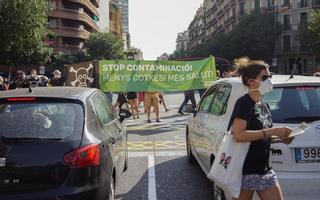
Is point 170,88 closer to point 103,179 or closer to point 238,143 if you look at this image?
point 103,179

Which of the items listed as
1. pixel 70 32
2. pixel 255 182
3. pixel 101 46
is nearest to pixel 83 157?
pixel 255 182

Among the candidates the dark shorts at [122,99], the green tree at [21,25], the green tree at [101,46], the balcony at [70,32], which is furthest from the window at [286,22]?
the dark shorts at [122,99]

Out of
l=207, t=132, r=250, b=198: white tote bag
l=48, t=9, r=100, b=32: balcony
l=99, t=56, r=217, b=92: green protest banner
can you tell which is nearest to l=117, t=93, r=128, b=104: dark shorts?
l=99, t=56, r=217, b=92: green protest banner

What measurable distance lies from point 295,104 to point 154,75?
1056 cm

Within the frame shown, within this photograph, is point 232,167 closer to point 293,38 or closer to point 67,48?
point 293,38

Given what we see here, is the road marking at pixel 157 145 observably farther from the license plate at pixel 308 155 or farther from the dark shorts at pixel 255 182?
the dark shorts at pixel 255 182

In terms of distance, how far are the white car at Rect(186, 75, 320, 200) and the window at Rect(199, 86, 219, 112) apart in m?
0.14

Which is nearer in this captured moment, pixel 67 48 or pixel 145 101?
pixel 145 101

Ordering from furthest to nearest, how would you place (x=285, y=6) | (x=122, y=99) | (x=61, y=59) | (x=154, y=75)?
(x=285, y=6) → (x=61, y=59) → (x=122, y=99) → (x=154, y=75)

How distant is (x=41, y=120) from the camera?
15.1ft

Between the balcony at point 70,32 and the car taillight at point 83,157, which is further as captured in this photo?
the balcony at point 70,32

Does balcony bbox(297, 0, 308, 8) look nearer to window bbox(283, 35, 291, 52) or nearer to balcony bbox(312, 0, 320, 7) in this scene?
balcony bbox(312, 0, 320, 7)

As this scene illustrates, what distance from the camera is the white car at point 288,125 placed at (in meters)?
4.40

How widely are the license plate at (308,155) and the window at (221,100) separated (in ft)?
3.82
